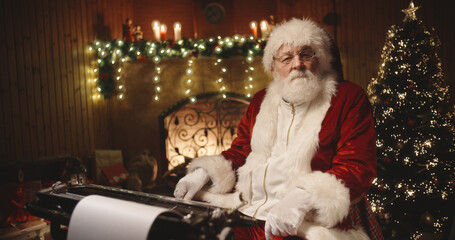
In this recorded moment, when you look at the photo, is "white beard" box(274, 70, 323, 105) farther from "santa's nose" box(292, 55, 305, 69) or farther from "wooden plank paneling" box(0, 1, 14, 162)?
"wooden plank paneling" box(0, 1, 14, 162)

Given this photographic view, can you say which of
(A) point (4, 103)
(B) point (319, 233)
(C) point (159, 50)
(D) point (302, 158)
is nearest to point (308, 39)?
(D) point (302, 158)

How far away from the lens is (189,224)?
82 cm

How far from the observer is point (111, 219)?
89cm

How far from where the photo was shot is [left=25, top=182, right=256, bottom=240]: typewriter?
2.75ft

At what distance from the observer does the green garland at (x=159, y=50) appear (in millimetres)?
4250

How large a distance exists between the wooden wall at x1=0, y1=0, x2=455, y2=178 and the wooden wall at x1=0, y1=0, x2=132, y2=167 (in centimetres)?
1

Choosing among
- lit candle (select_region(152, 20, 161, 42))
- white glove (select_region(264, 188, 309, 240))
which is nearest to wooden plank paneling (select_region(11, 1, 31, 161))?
lit candle (select_region(152, 20, 161, 42))

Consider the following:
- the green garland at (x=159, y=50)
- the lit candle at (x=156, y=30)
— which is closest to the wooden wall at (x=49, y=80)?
the green garland at (x=159, y=50)

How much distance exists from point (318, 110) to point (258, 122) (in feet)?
1.17

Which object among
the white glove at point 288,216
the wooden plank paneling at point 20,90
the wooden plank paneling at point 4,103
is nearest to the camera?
the white glove at point 288,216

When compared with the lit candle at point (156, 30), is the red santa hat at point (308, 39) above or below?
below

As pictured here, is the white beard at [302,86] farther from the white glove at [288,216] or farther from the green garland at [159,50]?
the green garland at [159,50]

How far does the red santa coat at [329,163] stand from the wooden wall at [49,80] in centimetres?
274

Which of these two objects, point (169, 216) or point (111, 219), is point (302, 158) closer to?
point (169, 216)
